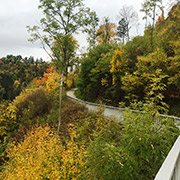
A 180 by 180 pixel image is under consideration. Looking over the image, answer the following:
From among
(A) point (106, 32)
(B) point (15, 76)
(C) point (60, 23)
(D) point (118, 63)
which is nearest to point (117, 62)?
(D) point (118, 63)

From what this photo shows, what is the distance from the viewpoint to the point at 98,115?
7.57m

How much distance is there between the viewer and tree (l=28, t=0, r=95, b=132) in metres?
12.4

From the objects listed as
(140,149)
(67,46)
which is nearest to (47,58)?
(67,46)

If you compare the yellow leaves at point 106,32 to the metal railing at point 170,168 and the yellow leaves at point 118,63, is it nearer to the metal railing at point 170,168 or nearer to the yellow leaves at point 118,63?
the yellow leaves at point 118,63

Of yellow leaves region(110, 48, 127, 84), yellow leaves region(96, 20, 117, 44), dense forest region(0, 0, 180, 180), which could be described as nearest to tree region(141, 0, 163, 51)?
dense forest region(0, 0, 180, 180)

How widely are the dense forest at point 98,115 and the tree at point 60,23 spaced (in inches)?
2.7

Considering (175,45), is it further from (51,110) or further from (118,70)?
(51,110)

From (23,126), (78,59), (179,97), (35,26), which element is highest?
(35,26)

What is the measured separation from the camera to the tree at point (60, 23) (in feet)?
40.7

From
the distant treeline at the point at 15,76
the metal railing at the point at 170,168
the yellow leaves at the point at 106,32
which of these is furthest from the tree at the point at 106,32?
the metal railing at the point at 170,168

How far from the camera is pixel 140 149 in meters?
3.18

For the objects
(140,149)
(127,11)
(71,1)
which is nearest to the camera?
(140,149)

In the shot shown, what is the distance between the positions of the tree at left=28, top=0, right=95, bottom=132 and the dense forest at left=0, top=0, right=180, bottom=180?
7 cm

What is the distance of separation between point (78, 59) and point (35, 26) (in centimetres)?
Answer: 416
